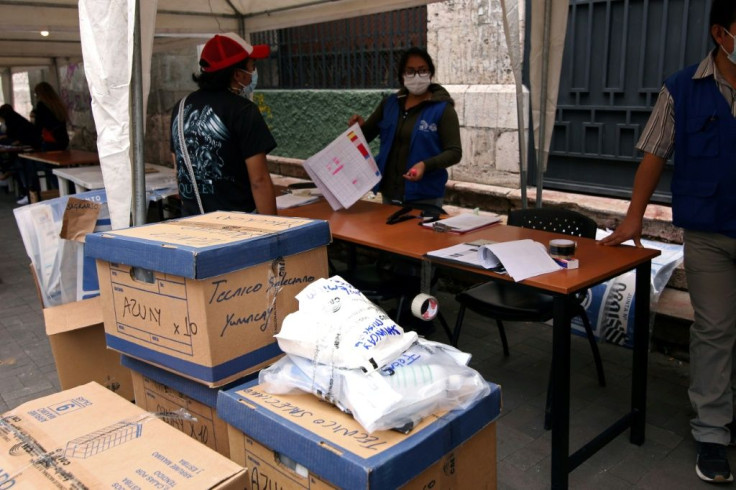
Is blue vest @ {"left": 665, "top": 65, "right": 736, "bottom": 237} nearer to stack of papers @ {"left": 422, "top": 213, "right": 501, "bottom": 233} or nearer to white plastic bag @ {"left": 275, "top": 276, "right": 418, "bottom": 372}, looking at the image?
stack of papers @ {"left": 422, "top": 213, "right": 501, "bottom": 233}

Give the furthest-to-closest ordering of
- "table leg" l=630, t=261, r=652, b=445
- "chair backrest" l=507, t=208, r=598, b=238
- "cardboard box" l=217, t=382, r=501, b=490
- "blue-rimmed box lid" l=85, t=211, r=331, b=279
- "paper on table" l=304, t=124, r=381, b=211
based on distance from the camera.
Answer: "paper on table" l=304, t=124, r=381, b=211, "chair backrest" l=507, t=208, r=598, b=238, "table leg" l=630, t=261, r=652, b=445, "blue-rimmed box lid" l=85, t=211, r=331, b=279, "cardboard box" l=217, t=382, r=501, b=490

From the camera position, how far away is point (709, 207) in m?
2.65

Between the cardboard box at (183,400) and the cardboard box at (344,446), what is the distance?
0.30 m

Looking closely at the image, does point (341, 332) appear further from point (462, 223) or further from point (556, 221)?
point (556, 221)

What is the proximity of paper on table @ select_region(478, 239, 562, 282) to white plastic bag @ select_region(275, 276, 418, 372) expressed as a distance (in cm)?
100

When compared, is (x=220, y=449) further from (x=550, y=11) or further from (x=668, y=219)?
(x=668, y=219)

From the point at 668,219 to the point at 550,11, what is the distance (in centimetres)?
178

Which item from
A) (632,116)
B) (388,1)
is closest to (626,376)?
(632,116)

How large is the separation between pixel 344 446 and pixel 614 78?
14.4 ft

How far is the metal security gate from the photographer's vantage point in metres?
4.52

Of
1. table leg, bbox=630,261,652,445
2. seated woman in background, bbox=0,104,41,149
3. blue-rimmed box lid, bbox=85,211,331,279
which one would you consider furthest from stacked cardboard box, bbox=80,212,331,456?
seated woman in background, bbox=0,104,41,149

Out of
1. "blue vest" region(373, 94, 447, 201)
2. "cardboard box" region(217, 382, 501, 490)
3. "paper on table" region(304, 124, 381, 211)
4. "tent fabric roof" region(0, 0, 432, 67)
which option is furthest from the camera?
"tent fabric roof" region(0, 0, 432, 67)

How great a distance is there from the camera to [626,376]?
3734 millimetres

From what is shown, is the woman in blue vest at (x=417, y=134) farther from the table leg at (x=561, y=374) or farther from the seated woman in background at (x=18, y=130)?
the seated woman in background at (x=18, y=130)
